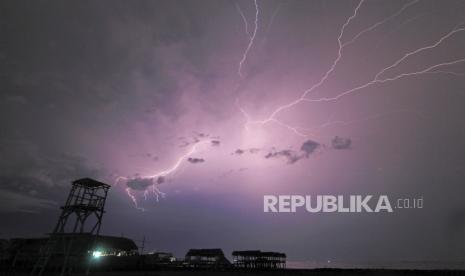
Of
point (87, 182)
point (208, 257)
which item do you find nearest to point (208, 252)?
point (208, 257)

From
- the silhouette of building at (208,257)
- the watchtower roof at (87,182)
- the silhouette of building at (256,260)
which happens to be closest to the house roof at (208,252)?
the silhouette of building at (208,257)

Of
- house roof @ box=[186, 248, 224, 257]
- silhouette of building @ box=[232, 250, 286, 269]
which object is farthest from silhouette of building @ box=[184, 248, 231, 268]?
silhouette of building @ box=[232, 250, 286, 269]

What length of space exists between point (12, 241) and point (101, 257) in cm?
1539

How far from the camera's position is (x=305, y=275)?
40562 mm

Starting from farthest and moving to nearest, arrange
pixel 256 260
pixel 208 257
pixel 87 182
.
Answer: pixel 208 257 → pixel 256 260 → pixel 87 182

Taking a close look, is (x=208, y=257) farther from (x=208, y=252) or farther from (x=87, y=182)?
(x=87, y=182)

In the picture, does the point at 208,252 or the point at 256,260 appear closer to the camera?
the point at 256,260

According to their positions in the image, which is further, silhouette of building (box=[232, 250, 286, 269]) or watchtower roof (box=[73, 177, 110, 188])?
silhouette of building (box=[232, 250, 286, 269])

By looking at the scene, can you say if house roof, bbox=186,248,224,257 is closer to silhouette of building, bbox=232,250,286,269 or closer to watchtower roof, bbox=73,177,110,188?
silhouette of building, bbox=232,250,286,269

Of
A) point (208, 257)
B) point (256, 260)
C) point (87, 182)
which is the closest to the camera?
point (87, 182)

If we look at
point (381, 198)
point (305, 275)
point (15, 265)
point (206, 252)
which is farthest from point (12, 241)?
point (381, 198)

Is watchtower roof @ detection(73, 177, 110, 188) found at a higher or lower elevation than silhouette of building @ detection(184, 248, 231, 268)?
higher

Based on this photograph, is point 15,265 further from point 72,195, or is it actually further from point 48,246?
point 72,195

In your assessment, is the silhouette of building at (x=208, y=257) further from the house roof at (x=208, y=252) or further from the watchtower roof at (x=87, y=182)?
the watchtower roof at (x=87, y=182)
